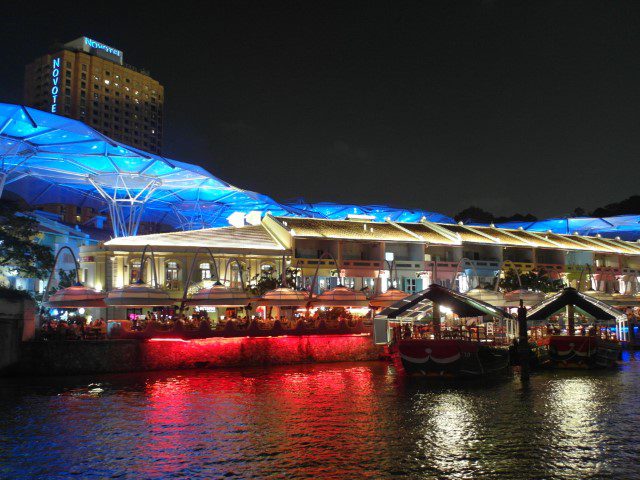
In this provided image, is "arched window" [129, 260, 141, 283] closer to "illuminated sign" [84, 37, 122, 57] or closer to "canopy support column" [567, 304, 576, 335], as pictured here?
"canopy support column" [567, 304, 576, 335]

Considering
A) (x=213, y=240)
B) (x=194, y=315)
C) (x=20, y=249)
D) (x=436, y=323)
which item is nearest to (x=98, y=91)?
(x=20, y=249)

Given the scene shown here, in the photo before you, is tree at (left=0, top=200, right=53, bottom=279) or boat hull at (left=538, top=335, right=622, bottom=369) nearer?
boat hull at (left=538, top=335, right=622, bottom=369)

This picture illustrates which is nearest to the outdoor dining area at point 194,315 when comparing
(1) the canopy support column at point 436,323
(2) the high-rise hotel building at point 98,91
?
(1) the canopy support column at point 436,323

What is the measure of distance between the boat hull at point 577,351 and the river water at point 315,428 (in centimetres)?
450

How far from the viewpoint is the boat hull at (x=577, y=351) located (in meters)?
35.4

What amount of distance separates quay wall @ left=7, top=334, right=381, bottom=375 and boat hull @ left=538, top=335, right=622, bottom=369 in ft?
32.5

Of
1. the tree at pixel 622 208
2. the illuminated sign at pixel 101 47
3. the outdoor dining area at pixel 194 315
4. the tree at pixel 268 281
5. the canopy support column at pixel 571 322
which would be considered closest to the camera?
the outdoor dining area at pixel 194 315

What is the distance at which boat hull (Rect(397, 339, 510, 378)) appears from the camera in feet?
103

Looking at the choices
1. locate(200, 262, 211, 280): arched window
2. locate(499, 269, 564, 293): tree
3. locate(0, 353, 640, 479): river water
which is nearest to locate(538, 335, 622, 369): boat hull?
locate(0, 353, 640, 479): river water

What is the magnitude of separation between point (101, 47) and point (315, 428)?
134 metres

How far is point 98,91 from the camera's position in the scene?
133 m

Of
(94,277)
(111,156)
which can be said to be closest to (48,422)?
(94,277)

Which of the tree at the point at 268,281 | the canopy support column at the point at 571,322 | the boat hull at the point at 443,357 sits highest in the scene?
the tree at the point at 268,281

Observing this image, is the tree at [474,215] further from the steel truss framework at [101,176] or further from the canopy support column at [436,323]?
the canopy support column at [436,323]
